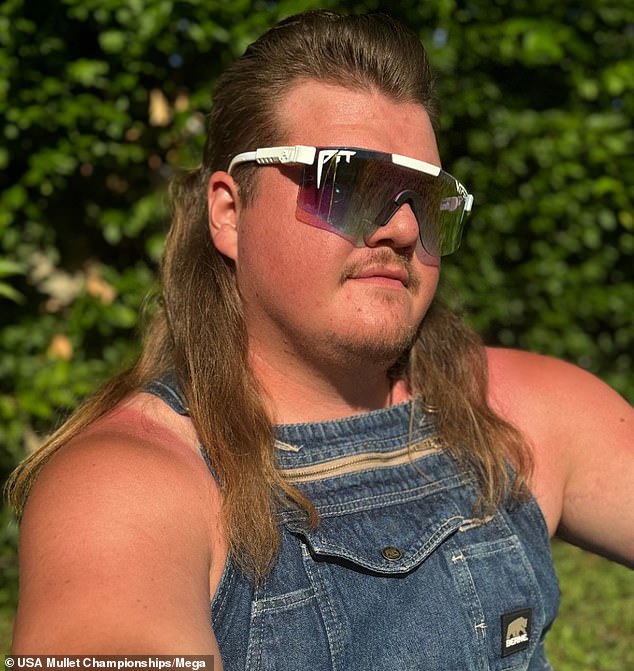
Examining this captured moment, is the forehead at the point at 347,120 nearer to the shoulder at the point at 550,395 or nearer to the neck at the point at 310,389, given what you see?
the neck at the point at 310,389

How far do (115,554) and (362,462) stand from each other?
2.27ft

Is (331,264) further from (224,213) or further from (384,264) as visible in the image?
(224,213)

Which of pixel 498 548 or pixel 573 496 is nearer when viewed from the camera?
pixel 498 548

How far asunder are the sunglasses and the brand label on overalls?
2.91 ft

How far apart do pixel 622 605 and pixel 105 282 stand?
2.53 metres

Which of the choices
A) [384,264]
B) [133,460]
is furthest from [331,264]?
[133,460]

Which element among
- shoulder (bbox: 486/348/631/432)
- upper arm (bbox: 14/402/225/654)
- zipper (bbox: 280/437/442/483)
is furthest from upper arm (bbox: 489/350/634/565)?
upper arm (bbox: 14/402/225/654)

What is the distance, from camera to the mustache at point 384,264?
190 centimetres

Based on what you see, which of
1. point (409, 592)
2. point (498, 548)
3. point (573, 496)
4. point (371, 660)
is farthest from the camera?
point (573, 496)

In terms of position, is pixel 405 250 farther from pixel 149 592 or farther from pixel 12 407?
pixel 12 407

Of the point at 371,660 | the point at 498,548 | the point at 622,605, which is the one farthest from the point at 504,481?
the point at 622,605

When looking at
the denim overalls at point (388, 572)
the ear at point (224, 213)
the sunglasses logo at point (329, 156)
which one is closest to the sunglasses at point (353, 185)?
the sunglasses logo at point (329, 156)

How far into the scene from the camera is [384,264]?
6.35 feet

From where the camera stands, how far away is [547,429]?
7.10 ft
